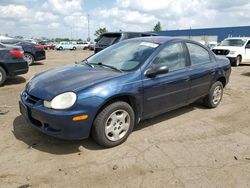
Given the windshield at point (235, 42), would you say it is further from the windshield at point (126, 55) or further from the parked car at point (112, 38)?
the windshield at point (126, 55)

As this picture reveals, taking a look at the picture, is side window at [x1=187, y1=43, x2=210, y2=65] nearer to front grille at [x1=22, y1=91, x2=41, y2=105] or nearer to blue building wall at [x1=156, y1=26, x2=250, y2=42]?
front grille at [x1=22, y1=91, x2=41, y2=105]

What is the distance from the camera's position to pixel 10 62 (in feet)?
25.2

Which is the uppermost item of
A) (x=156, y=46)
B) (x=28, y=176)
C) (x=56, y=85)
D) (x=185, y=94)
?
(x=156, y=46)

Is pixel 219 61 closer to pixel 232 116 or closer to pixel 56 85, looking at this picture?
pixel 232 116

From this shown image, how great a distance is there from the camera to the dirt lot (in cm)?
303

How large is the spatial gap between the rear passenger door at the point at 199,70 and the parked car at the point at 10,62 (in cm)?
525

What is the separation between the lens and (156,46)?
14.3ft

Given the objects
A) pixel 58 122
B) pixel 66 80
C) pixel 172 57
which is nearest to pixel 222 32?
pixel 172 57

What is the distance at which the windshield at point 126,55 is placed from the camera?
13.7 feet

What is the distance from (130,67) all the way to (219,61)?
2606 mm

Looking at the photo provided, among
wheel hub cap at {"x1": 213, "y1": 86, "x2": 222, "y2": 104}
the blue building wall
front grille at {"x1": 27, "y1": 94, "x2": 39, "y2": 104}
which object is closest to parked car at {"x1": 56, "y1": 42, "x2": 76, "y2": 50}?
the blue building wall

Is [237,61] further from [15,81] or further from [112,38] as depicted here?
[15,81]

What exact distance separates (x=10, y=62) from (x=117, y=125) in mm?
5249

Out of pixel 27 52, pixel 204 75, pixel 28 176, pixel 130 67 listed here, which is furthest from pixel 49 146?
pixel 27 52
